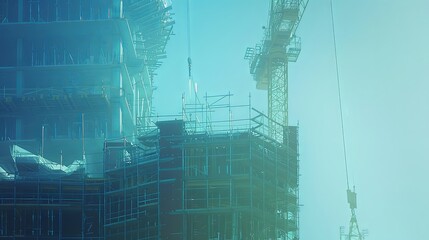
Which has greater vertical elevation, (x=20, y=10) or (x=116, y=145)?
(x=20, y=10)

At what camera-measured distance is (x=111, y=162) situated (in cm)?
6881

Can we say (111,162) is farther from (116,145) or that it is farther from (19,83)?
(19,83)

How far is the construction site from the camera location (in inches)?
2482

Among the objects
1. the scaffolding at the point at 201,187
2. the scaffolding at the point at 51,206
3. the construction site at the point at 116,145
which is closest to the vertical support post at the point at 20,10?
the construction site at the point at 116,145

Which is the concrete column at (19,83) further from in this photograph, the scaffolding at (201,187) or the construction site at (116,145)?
the scaffolding at (201,187)

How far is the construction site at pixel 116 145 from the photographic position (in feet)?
207

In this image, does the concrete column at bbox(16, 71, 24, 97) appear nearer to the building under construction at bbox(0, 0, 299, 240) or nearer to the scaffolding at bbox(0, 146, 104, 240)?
the building under construction at bbox(0, 0, 299, 240)

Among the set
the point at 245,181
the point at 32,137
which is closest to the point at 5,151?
the point at 32,137

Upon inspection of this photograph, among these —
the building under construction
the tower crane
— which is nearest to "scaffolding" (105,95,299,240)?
the building under construction

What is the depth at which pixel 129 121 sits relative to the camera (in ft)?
297

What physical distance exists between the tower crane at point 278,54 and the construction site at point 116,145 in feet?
0.46

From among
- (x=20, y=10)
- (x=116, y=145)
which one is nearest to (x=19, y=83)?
(x=20, y=10)

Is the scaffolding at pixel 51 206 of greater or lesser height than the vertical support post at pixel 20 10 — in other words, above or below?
below

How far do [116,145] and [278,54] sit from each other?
24302 millimetres
